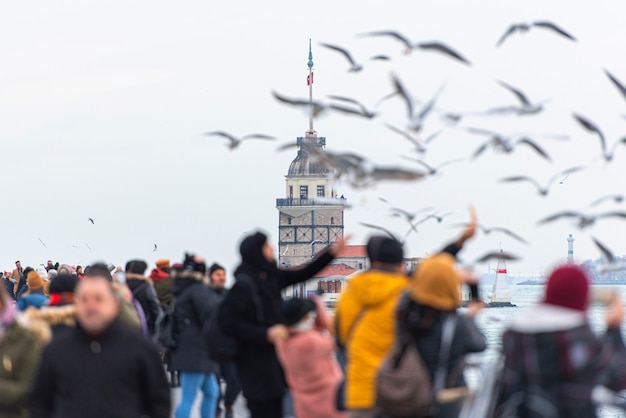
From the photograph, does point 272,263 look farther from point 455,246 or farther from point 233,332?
point 455,246

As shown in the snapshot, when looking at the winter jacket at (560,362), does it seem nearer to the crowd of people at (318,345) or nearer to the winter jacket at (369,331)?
the crowd of people at (318,345)

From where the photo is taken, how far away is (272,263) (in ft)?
26.6

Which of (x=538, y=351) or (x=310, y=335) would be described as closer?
(x=538, y=351)

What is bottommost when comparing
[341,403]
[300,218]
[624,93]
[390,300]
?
[341,403]

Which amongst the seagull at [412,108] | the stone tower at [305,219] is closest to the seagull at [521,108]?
the seagull at [412,108]

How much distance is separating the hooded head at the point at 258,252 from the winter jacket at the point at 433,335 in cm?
179

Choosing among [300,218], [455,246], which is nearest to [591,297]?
[455,246]

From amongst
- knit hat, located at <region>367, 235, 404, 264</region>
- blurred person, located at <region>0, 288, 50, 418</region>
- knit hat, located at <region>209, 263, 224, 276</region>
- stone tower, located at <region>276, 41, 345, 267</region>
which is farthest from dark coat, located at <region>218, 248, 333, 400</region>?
stone tower, located at <region>276, 41, 345, 267</region>

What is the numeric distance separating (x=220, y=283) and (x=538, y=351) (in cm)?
597

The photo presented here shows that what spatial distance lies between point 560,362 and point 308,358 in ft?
6.72

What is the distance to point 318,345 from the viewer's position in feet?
25.1

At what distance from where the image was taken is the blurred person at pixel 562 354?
5.81 metres

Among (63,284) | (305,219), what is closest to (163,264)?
(63,284)

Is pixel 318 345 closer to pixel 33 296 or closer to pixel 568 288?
pixel 568 288
